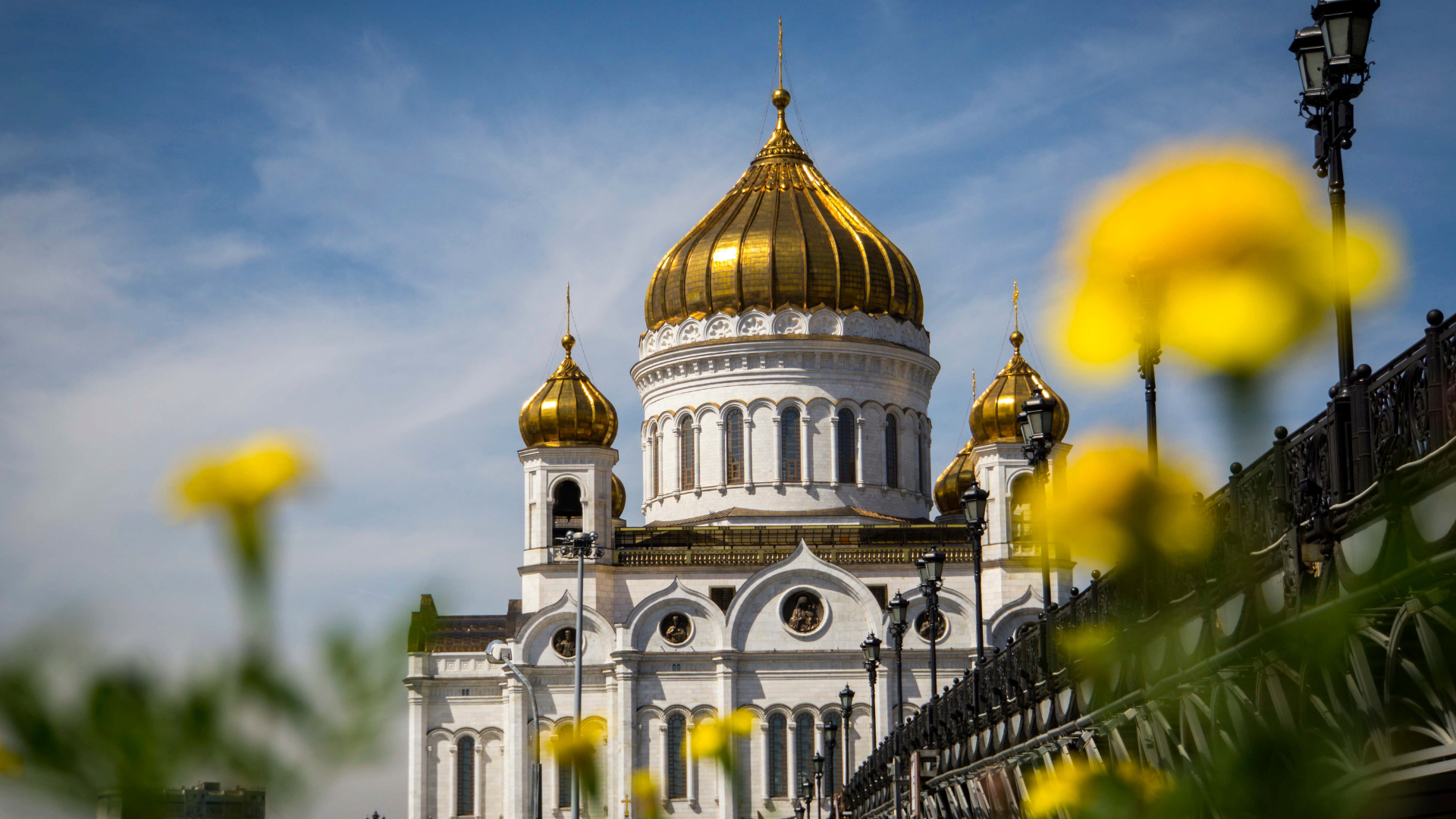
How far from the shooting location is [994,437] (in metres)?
49.0

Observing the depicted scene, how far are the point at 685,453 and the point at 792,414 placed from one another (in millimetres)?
3637

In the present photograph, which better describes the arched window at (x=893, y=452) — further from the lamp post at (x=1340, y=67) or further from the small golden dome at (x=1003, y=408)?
the lamp post at (x=1340, y=67)

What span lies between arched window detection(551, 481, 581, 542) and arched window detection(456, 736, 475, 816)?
636cm

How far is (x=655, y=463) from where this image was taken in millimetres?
52250

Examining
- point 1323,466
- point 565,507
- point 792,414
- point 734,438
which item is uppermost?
point 792,414

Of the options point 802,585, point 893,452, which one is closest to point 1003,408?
point 893,452

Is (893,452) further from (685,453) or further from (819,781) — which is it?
(819,781)

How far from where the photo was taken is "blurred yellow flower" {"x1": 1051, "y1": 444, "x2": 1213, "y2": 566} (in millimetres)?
1654

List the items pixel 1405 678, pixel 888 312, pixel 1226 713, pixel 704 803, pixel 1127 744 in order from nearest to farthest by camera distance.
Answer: pixel 1226 713 → pixel 1405 678 → pixel 1127 744 → pixel 704 803 → pixel 888 312

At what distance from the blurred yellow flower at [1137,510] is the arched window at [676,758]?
145 ft

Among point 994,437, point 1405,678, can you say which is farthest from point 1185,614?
point 994,437

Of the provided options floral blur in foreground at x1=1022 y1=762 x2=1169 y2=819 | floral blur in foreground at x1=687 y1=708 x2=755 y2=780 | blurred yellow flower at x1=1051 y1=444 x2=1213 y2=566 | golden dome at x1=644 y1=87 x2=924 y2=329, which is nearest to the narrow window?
golden dome at x1=644 y1=87 x2=924 y2=329

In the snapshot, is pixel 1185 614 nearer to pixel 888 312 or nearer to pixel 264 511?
pixel 264 511

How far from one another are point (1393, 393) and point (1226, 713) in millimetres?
5076
